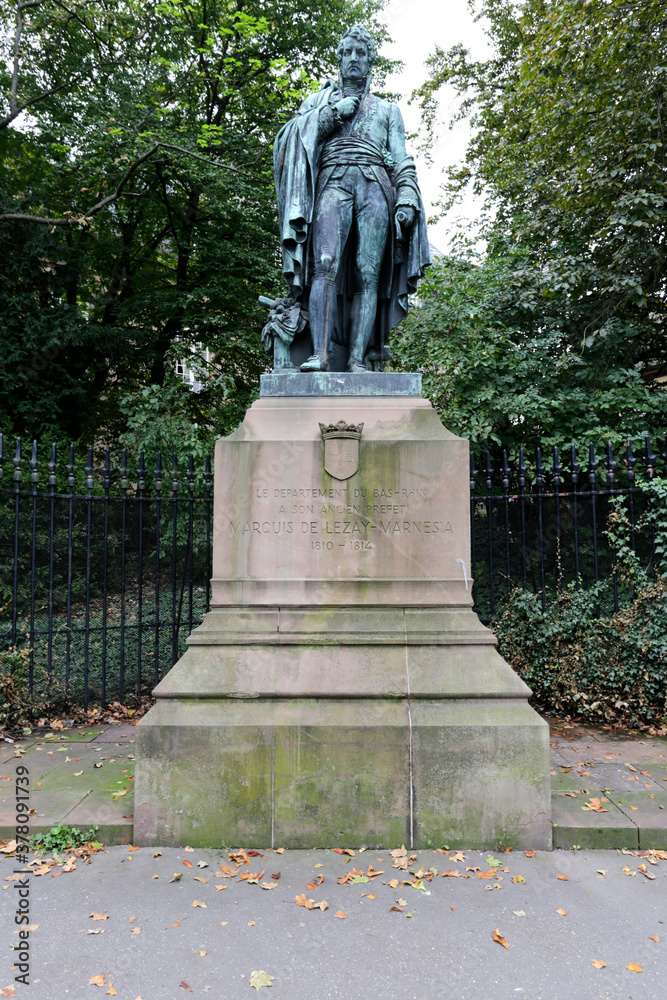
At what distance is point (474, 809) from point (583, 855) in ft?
2.09

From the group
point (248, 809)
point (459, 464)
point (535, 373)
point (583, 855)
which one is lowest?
point (583, 855)

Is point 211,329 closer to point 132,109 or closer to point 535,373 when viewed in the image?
point 132,109

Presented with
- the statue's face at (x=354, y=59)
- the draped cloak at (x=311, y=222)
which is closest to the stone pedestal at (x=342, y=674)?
the draped cloak at (x=311, y=222)

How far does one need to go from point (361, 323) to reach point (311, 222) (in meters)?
0.82

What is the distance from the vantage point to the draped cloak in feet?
15.4

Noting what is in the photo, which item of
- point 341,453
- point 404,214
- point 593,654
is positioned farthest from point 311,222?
point 593,654

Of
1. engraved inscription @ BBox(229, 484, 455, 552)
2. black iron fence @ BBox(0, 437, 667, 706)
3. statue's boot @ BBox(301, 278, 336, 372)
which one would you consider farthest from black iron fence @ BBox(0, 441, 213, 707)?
statue's boot @ BBox(301, 278, 336, 372)

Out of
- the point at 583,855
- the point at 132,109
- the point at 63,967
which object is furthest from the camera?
the point at 132,109

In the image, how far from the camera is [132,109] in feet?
40.1

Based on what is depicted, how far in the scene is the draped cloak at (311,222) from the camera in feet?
15.4

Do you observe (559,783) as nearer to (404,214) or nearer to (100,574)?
(404,214)

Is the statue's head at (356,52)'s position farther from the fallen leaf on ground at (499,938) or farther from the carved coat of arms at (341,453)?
the fallen leaf on ground at (499,938)

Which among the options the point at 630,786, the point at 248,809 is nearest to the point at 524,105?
the point at 630,786

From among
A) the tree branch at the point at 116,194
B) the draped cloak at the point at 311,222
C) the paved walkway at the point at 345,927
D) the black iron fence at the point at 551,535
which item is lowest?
the paved walkway at the point at 345,927
